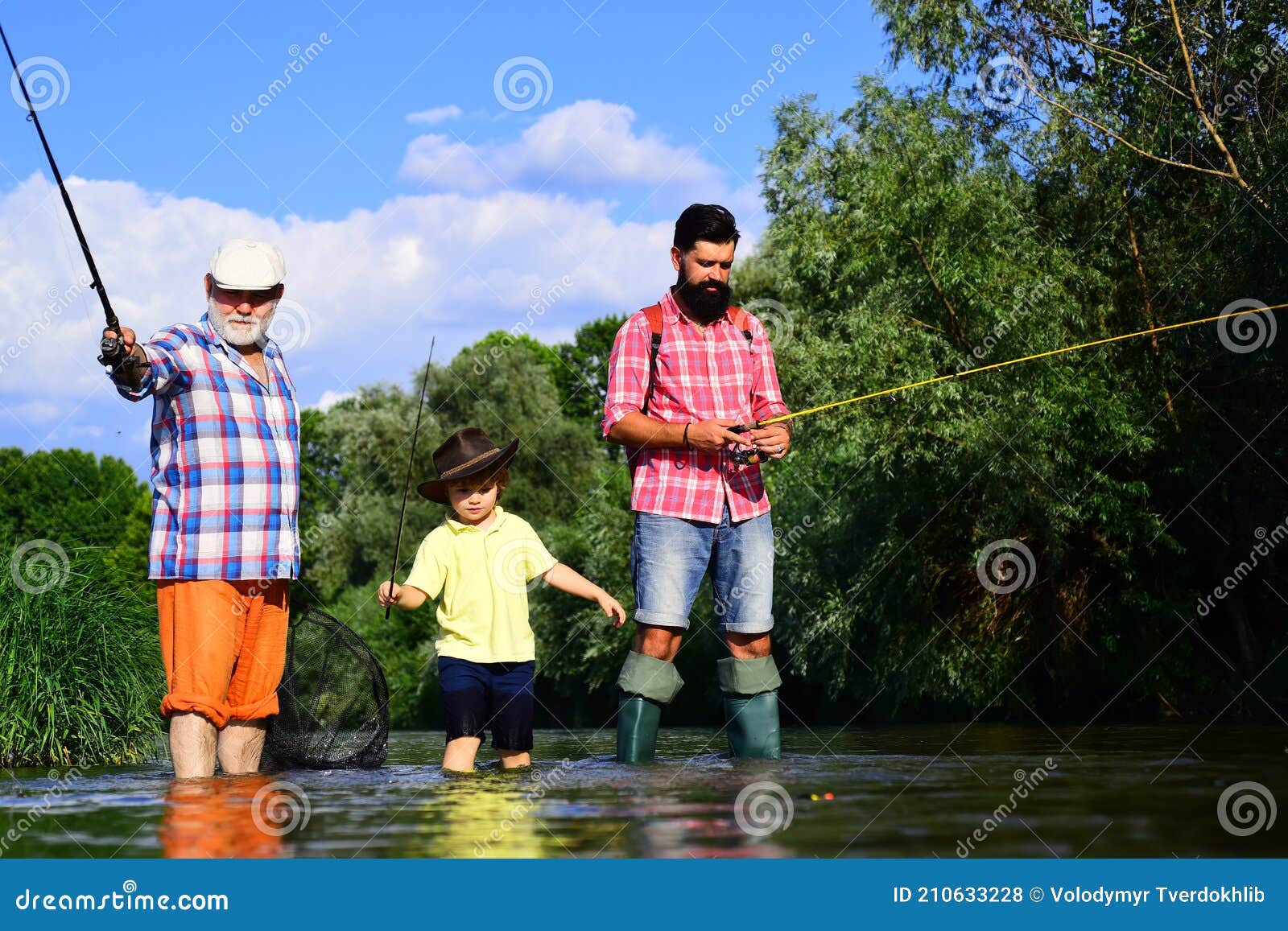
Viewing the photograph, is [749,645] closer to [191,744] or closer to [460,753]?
[460,753]

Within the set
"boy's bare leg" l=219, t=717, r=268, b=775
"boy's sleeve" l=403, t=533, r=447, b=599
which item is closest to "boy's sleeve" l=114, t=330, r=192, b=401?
"boy's bare leg" l=219, t=717, r=268, b=775

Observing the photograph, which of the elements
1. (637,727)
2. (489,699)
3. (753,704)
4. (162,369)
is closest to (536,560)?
(489,699)

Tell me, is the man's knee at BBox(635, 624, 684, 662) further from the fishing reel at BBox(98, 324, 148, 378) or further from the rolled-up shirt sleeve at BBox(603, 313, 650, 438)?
the fishing reel at BBox(98, 324, 148, 378)

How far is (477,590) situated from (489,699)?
0.54 m

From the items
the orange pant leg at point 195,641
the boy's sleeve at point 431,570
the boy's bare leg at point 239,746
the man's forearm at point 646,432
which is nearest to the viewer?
the orange pant leg at point 195,641

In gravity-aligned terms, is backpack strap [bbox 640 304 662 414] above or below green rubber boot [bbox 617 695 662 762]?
above

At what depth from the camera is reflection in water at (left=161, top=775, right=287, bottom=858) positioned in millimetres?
3693

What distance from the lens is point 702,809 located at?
4.29 meters

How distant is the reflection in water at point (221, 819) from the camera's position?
369 centimetres

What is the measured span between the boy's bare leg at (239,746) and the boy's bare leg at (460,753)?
3.17 ft

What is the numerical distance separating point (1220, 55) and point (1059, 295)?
3.35 metres

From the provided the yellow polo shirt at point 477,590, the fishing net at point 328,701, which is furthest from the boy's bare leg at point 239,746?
the yellow polo shirt at point 477,590

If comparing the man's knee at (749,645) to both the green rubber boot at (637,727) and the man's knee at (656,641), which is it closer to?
the man's knee at (656,641)

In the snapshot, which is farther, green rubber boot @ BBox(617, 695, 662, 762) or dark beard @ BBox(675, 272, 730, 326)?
dark beard @ BBox(675, 272, 730, 326)
